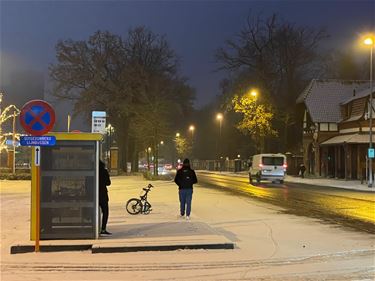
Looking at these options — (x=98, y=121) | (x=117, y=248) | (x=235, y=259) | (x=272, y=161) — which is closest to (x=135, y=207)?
(x=117, y=248)

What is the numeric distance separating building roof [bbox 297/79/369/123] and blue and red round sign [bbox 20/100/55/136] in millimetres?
48352

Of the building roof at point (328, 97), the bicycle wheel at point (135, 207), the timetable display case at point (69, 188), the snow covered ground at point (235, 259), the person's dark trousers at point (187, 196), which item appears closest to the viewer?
the snow covered ground at point (235, 259)

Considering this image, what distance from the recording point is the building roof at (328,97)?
185 feet

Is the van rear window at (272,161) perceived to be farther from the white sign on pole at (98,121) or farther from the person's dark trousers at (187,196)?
the person's dark trousers at (187,196)

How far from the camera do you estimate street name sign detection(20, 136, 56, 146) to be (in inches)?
406

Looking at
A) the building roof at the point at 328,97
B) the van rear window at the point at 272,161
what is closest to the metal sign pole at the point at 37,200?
the van rear window at the point at 272,161

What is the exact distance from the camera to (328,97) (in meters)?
58.3

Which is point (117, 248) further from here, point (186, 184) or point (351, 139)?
point (351, 139)

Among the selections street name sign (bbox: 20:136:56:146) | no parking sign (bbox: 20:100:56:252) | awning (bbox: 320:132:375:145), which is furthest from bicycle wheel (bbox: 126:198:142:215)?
awning (bbox: 320:132:375:145)

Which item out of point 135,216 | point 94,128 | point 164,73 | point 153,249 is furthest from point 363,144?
point 153,249

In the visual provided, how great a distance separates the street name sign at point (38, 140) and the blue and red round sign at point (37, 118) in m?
0.10

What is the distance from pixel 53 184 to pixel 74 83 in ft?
156

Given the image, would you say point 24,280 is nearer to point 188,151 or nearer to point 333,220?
point 333,220

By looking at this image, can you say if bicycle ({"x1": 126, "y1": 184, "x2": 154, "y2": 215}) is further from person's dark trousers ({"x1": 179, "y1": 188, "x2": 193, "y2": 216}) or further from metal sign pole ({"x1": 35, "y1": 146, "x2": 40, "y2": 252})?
metal sign pole ({"x1": 35, "y1": 146, "x2": 40, "y2": 252})
